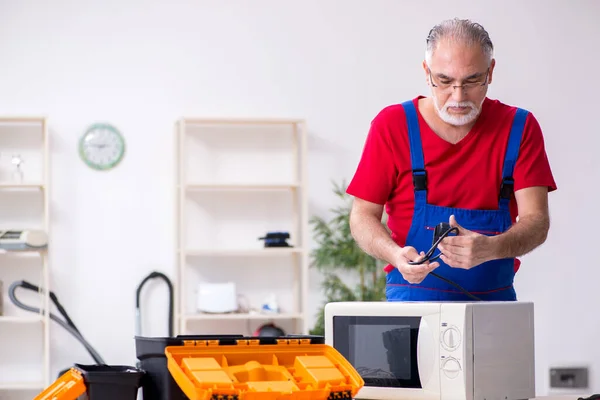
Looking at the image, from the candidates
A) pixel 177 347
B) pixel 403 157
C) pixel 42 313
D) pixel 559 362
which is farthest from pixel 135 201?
pixel 177 347

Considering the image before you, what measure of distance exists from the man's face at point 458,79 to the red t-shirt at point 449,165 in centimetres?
6

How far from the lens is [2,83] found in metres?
5.30

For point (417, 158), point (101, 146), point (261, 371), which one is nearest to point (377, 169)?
point (417, 158)

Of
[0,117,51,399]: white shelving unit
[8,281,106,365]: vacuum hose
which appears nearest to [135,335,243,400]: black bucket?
[8,281,106,365]: vacuum hose

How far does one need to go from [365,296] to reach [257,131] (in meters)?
1.18

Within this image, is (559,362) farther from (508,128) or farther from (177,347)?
(177,347)

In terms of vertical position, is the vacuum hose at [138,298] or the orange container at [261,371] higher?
the orange container at [261,371]

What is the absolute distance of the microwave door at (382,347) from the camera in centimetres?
194

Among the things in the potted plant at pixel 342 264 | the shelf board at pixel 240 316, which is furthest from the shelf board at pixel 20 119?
the potted plant at pixel 342 264

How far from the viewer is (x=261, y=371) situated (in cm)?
139

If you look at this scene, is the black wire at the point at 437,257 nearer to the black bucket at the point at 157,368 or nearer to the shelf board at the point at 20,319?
the black bucket at the point at 157,368

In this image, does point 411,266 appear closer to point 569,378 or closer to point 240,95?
point 240,95

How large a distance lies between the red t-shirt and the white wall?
128 inches

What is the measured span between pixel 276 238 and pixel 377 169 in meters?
2.98
